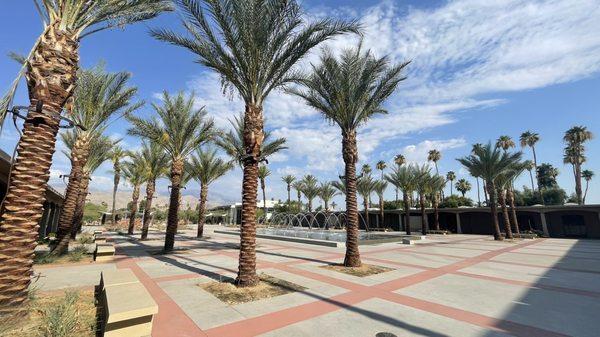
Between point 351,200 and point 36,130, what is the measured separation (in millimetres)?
11081

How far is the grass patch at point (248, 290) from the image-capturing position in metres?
7.85

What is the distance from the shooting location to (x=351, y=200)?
13.4 meters

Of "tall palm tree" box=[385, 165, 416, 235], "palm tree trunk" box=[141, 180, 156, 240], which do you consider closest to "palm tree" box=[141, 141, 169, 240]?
"palm tree trunk" box=[141, 180, 156, 240]

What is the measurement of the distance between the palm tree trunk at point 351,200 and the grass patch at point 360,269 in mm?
323

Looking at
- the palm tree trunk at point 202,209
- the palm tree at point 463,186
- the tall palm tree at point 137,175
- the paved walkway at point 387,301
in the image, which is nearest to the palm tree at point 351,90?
the paved walkway at point 387,301

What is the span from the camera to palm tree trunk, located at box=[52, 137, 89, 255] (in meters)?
14.8

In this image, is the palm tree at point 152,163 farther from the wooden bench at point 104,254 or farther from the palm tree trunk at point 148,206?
the wooden bench at point 104,254

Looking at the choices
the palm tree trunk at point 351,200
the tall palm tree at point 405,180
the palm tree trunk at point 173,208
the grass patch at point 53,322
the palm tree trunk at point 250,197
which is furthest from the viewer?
the tall palm tree at point 405,180

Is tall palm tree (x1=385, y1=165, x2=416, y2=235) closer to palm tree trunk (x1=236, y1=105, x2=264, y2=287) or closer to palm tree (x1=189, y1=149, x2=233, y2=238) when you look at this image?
palm tree (x1=189, y1=149, x2=233, y2=238)

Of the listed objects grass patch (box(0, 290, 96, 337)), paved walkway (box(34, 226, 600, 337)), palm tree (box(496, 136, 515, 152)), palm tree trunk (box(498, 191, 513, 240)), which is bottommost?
paved walkway (box(34, 226, 600, 337))

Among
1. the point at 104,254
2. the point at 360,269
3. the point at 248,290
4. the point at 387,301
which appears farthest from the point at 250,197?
the point at 104,254

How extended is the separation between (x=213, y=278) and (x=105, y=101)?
12704 millimetres

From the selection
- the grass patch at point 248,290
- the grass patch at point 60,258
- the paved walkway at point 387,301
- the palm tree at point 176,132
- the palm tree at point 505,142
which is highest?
the palm tree at point 505,142

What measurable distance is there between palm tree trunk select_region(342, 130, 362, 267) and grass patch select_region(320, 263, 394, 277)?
0.32m
